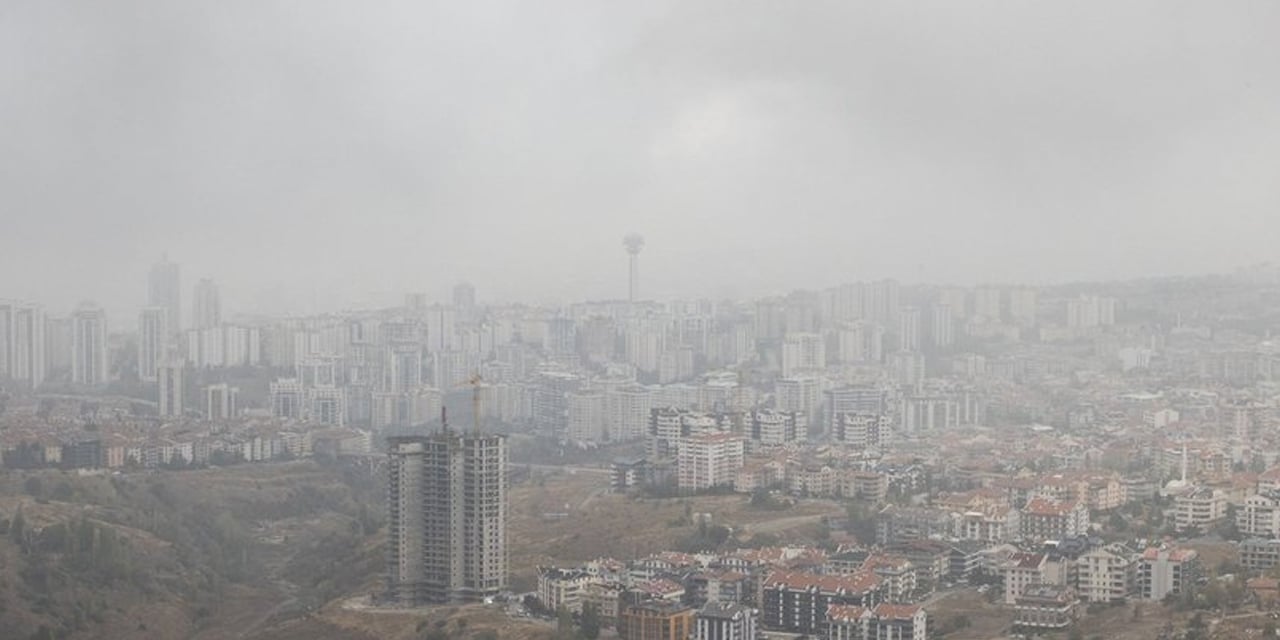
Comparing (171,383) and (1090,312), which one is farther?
(171,383)

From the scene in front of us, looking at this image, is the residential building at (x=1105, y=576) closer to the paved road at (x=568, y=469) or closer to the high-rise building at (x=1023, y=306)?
the paved road at (x=568, y=469)

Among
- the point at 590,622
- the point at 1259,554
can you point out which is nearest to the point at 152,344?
the point at 590,622


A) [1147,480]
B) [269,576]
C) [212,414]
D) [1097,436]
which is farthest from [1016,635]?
[212,414]

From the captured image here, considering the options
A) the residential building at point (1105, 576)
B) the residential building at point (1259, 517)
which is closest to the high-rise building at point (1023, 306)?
the residential building at point (1259, 517)

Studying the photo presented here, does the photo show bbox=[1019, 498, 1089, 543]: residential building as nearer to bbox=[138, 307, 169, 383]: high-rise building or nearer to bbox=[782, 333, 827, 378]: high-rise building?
bbox=[782, 333, 827, 378]: high-rise building

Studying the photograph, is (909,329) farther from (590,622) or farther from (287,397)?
(590,622)

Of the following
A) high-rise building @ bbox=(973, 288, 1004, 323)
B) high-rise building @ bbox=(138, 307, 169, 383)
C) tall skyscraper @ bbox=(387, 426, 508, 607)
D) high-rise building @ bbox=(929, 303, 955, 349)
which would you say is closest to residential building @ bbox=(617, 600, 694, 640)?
tall skyscraper @ bbox=(387, 426, 508, 607)

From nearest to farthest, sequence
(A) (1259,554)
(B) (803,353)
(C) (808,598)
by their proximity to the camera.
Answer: (C) (808,598), (A) (1259,554), (B) (803,353)
